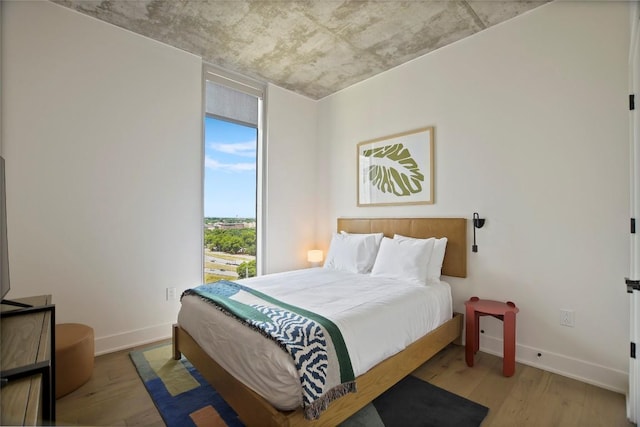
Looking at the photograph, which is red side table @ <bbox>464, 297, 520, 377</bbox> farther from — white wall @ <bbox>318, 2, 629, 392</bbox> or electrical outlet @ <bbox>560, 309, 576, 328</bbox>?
electrical outlet @ <bbox>560, 309, 576, 328</bbox>

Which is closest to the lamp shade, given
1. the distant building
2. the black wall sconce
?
the distant building

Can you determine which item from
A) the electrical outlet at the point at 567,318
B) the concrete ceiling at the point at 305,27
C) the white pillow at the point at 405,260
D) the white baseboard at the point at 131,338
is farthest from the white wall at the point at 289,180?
the electrical outlet at the point at 567,318

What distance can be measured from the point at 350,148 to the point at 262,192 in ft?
4.29

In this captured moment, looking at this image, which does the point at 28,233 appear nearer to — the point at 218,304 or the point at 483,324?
the point at 218,304

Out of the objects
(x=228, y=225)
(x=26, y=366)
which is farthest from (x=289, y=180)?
(x=26, y=366)

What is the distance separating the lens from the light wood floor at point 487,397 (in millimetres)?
1811

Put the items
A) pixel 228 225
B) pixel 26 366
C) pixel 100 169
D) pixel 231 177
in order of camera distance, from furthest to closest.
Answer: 1. pixel 231 177
2. pixel 228 225
3. pixel 100 169
4. pixel 26 366

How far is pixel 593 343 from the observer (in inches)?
87.5

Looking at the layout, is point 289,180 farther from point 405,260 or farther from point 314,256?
point 405,260

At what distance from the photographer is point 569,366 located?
230 centimetres

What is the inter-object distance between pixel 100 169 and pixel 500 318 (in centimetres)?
367

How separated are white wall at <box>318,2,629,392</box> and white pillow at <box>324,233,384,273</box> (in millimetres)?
636

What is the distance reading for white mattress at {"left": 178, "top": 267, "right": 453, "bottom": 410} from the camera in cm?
152

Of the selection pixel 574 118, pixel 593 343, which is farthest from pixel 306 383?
pixel 574 118
